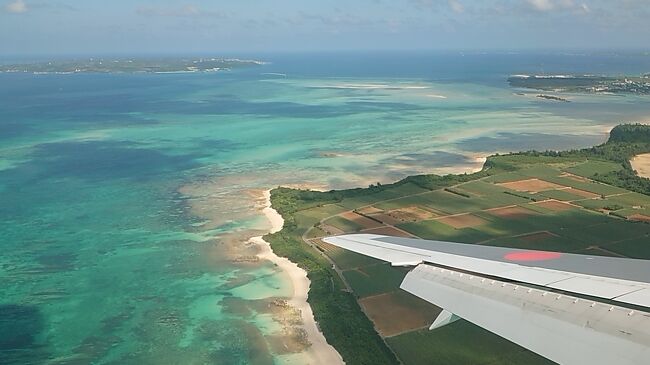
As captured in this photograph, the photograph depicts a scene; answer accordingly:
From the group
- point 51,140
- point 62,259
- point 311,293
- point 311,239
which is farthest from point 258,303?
point 51,140

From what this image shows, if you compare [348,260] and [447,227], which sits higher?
[447,227]

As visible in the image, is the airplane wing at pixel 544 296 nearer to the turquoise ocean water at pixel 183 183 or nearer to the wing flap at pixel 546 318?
the wing flap at pixel 546 318

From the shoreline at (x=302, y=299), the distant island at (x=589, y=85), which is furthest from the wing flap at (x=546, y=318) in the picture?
the distant island at (x=589, y=85)

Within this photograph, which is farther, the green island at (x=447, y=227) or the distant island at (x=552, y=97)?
the distant island at (x=552, y=97)

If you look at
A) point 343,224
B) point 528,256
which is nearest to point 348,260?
point 343,224

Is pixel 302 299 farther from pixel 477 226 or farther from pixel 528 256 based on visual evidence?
pixel 528 256

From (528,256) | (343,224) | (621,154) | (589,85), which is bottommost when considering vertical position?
(343,224)
